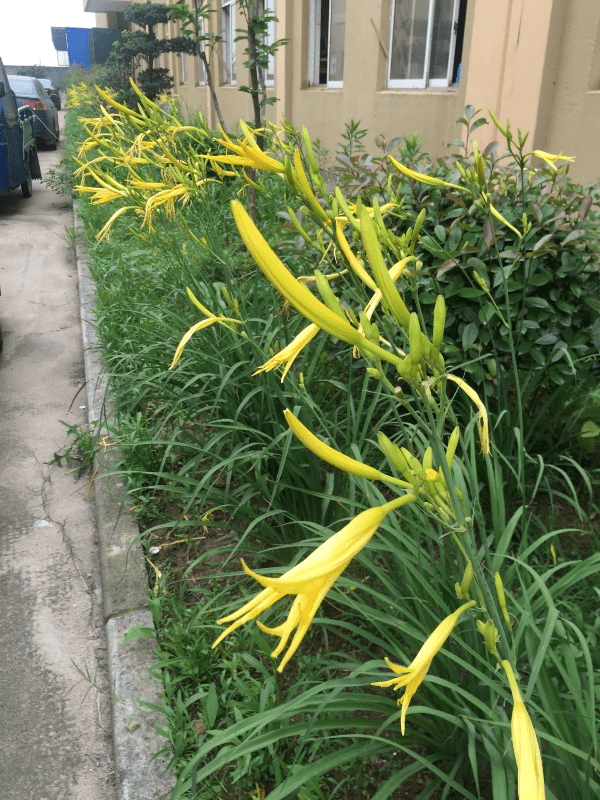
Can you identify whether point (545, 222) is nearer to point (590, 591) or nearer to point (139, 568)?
point (590, 591)

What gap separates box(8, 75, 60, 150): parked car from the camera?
1474 cm

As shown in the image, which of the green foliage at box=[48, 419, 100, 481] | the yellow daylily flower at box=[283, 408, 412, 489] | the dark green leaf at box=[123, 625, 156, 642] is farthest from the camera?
the green foliage at box=[48, 419, 100, 481]

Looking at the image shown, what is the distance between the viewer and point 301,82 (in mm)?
8180

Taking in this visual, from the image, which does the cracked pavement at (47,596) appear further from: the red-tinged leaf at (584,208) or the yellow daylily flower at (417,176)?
the red-tinged leaf at (584,208)

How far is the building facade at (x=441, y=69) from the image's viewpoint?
4105 mm

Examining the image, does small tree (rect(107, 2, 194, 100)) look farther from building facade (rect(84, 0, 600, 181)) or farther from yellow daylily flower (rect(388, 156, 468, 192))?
yellow daylily flower (rect(388, 156, 468, 192))

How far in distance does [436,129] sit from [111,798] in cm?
517

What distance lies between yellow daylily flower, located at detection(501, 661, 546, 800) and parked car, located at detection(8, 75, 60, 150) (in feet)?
51.2

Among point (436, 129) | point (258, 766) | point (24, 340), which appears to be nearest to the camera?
point (258, 766)

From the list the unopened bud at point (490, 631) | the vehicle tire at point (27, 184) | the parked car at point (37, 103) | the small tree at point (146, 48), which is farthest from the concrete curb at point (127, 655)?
the parked car at point (37, 103)

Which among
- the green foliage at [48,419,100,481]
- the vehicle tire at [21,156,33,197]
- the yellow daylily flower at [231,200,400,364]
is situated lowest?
the green foliage at [48,419,100,481]

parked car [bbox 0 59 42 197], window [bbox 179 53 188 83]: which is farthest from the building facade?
window [bbox 179 53 188 83]

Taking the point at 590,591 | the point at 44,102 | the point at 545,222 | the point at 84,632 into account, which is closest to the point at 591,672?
the point at 590,591

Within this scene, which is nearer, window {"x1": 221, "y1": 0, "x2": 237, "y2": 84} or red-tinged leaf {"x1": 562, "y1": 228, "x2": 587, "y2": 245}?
red-tinged leaf {"x1": 562, "y1": 228, "x2": 587, "y2": 245}
